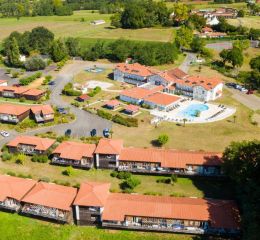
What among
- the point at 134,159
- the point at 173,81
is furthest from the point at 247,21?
the point at 134,159

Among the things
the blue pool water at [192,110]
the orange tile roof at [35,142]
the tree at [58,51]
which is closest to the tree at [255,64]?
the blue pool water at [192,110]

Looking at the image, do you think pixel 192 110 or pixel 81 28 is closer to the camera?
pixel 192 110

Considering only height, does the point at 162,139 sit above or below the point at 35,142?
below

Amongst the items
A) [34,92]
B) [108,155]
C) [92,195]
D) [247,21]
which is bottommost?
[92,195]

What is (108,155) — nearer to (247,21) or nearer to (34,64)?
(34,64)

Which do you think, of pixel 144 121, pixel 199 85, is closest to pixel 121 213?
pixel 144 121

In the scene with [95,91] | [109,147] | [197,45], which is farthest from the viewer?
[197,45]

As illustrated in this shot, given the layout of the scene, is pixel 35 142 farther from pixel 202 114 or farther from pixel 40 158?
pixel 202 114

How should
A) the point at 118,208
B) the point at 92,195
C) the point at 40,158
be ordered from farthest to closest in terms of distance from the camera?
1. the point at 40,158
2. the point at 92,195
3. the point at 118,208
